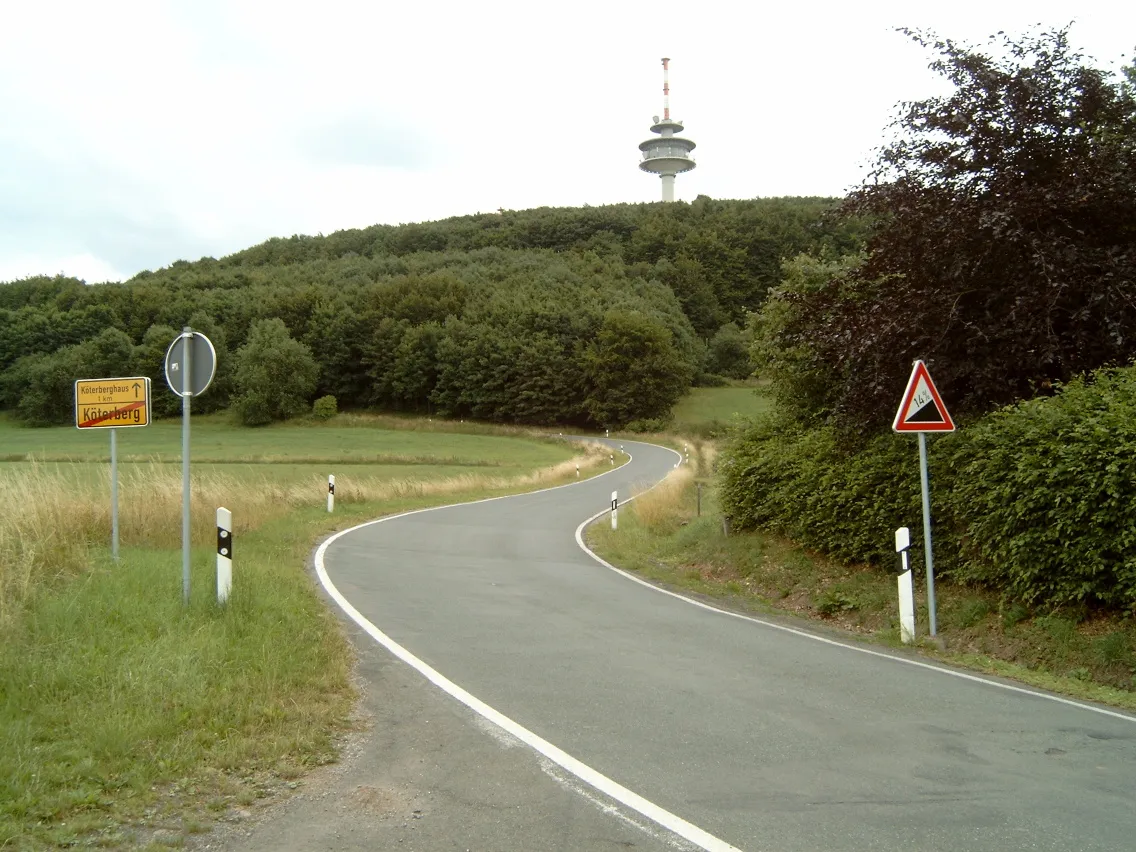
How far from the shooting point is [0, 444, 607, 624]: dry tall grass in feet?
32.8

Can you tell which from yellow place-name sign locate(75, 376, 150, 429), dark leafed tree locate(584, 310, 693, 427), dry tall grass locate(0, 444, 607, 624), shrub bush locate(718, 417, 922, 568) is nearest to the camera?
dry tall grass locate(0, 444, 607, 624)

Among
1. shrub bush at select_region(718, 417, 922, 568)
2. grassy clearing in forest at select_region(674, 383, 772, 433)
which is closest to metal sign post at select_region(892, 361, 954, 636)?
shrub bush at select_region(718, 417, 922, 568)

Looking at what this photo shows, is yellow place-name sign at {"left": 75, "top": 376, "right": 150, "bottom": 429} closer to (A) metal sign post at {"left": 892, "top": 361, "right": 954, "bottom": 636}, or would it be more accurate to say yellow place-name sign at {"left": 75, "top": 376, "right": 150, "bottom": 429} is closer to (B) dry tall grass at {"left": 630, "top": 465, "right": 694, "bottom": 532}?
(A) metal sign post at {"left": 892, "top": 361, "right": 954, "bottom": 636}

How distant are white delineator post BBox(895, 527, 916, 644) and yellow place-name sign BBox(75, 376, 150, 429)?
9319 millimetres

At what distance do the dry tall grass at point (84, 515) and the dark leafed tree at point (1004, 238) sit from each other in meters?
9.81

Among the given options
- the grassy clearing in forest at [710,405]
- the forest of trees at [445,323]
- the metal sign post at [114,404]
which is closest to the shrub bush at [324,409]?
the forest of trees at [445,323]

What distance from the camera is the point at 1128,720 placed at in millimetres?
6555

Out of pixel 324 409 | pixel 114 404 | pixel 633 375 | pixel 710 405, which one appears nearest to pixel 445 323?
pixel 324 409

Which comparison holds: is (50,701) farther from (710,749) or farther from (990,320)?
(990,320)

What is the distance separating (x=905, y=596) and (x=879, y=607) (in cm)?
137

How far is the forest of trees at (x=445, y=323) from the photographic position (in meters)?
76.5

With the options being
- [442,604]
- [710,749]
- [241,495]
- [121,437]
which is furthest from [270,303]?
[710,749]

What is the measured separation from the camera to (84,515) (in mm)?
14219

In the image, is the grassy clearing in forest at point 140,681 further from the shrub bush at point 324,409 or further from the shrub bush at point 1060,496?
the shrub bush at point 324,409
